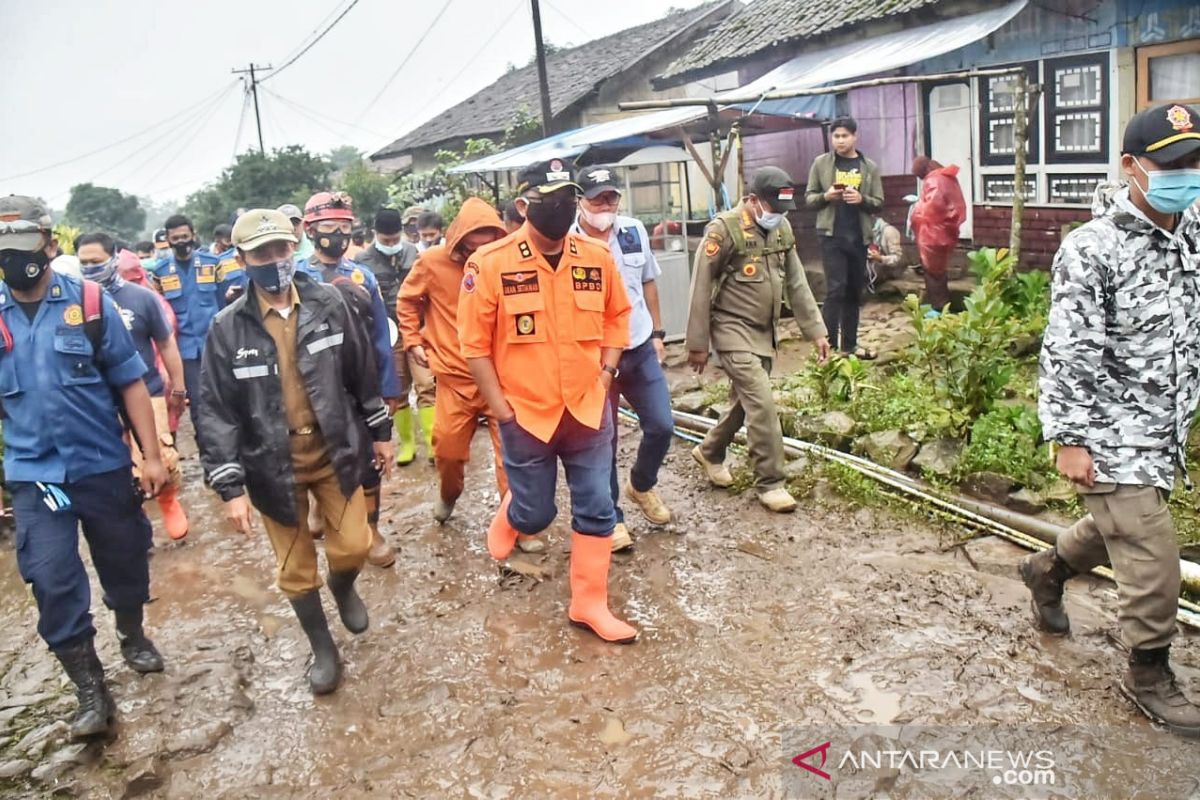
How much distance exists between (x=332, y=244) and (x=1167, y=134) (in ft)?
15.5

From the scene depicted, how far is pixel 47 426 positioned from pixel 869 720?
3352mm

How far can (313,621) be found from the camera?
4.19 metres

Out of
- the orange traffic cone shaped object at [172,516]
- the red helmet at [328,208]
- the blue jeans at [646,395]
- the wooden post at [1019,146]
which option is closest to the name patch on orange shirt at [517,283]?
the blue jeans at [646,395]

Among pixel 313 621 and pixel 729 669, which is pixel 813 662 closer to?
pixel 729 669

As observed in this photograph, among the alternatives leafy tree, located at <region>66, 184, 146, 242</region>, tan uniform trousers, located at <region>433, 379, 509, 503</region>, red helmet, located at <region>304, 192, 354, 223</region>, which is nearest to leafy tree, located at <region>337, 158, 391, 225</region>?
leafy tree, located at <region>66, 184, 146, 242</region>

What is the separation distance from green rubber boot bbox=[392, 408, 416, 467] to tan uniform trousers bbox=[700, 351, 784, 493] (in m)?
2.73

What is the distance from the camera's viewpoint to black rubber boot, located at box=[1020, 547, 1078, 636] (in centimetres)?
388

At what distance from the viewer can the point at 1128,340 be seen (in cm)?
332

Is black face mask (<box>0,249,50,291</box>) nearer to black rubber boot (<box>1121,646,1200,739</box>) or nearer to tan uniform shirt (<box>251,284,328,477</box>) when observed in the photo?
tan uniform shirt (<box>251,284,328,477</box>)

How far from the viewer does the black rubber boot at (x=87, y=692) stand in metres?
3.89

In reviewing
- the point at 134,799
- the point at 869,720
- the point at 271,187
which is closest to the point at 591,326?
the point at 869,720

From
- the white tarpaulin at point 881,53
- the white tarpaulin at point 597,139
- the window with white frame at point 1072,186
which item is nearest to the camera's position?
the white tarpaulin at point 881,53

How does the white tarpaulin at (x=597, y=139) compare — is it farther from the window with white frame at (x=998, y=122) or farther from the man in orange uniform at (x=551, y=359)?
the man in orange uniform at (x=551, y=359)

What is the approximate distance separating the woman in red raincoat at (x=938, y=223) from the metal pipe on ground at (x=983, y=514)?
423 centimetres
